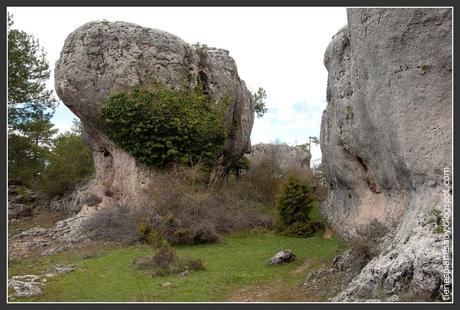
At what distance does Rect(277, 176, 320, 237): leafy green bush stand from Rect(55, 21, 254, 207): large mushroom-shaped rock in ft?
20.1

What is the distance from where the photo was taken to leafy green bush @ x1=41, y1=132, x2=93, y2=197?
29.7m

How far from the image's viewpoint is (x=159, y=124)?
2211 cm

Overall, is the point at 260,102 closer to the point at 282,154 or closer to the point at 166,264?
the point at 282,154

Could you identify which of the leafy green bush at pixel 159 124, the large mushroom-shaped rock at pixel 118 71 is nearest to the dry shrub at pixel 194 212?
the leafy green bush at pixel 159 124

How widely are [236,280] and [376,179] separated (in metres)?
6.25

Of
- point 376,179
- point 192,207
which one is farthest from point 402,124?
point 192,207

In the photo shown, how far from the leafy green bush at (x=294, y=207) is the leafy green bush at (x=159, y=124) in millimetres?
4612

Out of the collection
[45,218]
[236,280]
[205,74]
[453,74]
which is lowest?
[236,280]

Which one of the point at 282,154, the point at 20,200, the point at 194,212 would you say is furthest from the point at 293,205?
the point at 282,154

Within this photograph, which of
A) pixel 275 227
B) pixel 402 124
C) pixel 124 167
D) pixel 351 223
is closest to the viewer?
pixel 402 124

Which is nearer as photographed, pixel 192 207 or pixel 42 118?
pixel 192 207

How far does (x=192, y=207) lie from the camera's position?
780 inches

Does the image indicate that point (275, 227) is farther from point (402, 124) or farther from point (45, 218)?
point (45, 218)

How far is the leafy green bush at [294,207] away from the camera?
21.0 metres
